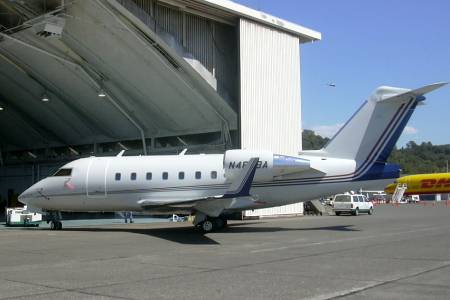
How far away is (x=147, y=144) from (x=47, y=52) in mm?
9767

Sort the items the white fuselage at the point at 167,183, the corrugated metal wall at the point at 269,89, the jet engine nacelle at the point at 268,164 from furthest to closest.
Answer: the corrugated metal wall at the point at 269,89, the white fuselage at the point at 167,183, the jet engine nacelle at the point at 268,164

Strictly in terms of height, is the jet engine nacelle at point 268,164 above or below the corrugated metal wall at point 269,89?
below

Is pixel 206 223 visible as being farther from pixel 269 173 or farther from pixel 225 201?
pixel 269 173

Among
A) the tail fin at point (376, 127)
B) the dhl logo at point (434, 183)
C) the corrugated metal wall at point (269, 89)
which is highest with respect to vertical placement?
the corrugated metal wall at point (269, 89)

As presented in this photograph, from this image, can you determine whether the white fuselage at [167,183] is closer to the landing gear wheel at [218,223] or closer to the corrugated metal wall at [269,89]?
the landing gear wheel at [218,223]

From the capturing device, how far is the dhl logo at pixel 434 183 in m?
78.2

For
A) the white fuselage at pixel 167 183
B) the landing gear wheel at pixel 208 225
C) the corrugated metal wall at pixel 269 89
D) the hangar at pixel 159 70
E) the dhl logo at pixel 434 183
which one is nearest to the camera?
the landing gear wheel at pixel 208 225

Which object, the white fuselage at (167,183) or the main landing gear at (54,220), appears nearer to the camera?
the white fuselage at (167,183)

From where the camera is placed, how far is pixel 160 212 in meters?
22.3

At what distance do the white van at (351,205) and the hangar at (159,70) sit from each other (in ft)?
26.6

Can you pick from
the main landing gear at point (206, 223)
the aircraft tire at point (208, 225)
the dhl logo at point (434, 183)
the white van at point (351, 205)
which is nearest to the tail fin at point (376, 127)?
the main landing gear at point (206, 223)

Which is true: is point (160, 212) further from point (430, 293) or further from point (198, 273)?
point (430, 293)

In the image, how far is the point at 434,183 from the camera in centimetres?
7975

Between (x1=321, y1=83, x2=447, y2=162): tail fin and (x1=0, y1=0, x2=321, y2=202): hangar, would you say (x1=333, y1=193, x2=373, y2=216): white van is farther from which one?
(x1=321, y1=83, x2=447, y2=162): tail fin
